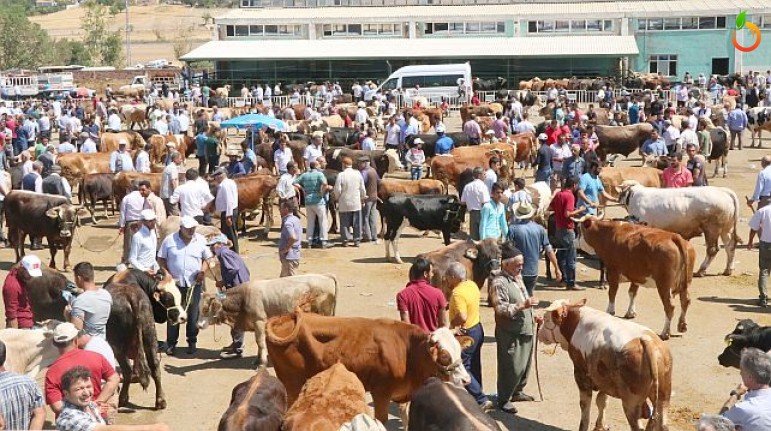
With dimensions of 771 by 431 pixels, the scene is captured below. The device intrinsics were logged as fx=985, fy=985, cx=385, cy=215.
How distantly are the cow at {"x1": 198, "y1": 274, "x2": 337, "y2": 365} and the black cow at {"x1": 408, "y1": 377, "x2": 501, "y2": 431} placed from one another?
12.1ft

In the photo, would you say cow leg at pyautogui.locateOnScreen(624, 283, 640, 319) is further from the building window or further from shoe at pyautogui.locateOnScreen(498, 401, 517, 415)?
the building window

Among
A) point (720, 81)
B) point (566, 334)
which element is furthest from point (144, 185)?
point (720, 81)

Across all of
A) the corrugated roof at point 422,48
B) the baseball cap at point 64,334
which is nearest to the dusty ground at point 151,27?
the corrugated roof at point 422,48

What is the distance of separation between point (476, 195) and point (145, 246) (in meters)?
5.53

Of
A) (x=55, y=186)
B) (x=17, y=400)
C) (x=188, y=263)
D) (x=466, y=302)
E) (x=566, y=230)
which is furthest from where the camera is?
(x=55, y=186)

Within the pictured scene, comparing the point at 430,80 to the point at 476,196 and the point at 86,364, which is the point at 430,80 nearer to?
the point at 476,196

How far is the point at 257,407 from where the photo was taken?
7254mm

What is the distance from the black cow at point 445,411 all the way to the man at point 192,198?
29.3 ft

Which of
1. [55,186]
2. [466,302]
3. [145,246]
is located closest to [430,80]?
[55,186]

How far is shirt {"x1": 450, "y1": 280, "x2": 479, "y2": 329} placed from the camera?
939 cm

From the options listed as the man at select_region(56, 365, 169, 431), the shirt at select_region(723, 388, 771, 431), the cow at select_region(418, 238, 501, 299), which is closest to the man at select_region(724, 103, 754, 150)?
the cow at select_region(418, 238, 501, 299)

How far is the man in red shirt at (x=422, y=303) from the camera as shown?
9.44 meters

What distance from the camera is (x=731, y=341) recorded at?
9258mm

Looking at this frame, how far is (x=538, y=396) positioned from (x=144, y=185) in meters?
7.60
